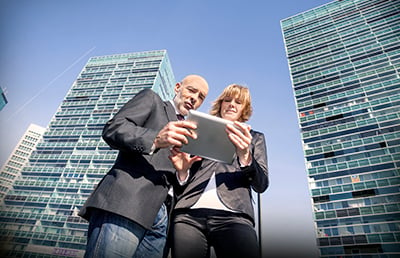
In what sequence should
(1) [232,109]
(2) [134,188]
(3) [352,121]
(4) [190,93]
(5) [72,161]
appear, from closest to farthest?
(2) [134,188] < (4) [190,93] < (1) [232,109] < (3) [352,121] < (5) [72,161]

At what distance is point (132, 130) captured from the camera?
1.30 meters

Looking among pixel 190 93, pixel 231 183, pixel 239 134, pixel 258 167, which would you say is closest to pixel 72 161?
pixel 190 93

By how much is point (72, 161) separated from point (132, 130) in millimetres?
65289

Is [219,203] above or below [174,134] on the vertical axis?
below

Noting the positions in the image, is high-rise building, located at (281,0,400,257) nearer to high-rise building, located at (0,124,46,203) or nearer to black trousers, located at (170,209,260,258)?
black trousers, located at (170,209,260,258)

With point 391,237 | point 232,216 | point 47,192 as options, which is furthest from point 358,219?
point 47,192

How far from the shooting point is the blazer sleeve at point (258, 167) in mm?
1655

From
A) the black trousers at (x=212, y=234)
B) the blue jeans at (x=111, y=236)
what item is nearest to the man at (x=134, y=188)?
the blue jeans at (x=111, y=236)

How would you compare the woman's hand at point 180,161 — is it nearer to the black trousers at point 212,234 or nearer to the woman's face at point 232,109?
the black trousers at point 212,234

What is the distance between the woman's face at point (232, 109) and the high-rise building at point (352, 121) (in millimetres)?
38577

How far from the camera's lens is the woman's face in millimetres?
2109

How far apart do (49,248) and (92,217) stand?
59.8 metres

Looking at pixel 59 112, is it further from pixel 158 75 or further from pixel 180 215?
pixel 180 215

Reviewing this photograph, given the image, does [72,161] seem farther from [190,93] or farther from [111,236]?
[111,236]
